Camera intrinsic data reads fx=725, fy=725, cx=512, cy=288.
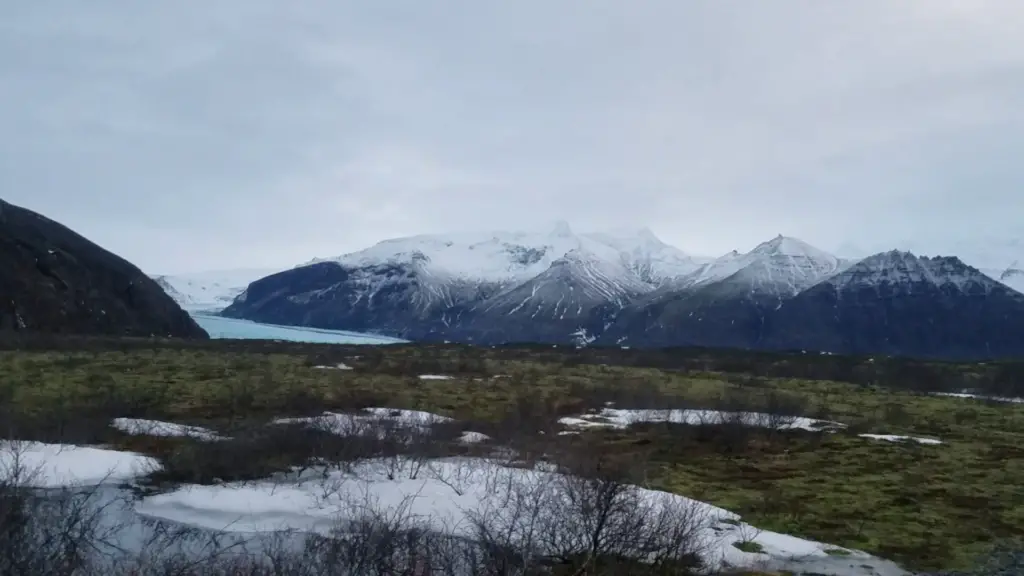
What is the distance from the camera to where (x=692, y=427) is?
27.5m

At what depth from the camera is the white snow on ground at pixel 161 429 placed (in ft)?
67.3

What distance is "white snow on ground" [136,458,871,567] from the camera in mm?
13094

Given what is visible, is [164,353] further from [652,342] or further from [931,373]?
[652,342]

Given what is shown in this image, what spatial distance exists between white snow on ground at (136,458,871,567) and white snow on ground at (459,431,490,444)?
5.01 meters

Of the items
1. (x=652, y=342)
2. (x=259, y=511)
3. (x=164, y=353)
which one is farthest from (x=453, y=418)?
(x=652, y=342)

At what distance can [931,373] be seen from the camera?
6269 centimetres

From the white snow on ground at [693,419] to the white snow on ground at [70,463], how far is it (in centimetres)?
1563

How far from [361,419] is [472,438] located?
350 centimetres

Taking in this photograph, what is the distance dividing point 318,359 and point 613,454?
33945 millimetres

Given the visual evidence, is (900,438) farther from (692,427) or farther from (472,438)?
(472,438)

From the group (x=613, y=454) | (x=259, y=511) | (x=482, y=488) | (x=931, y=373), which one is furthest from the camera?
(x=931, y=373)

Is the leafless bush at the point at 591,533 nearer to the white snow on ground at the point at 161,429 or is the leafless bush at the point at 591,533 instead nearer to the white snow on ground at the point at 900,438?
the white snow on ground at the point at 161,429

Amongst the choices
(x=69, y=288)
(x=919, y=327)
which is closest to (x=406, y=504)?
(x=69, y=288)

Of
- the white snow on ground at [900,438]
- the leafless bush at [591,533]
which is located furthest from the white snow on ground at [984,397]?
the leafless bush at [591,533]
